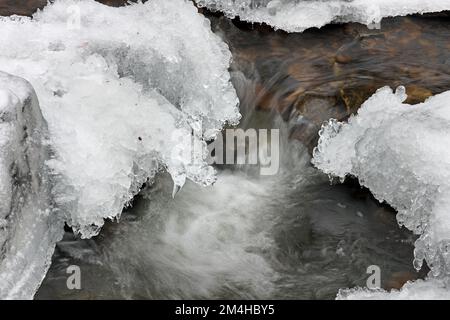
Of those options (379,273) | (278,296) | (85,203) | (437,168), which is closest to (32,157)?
(85,203)

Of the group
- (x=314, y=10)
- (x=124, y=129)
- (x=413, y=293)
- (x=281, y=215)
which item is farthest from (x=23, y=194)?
(x=314, y=10)

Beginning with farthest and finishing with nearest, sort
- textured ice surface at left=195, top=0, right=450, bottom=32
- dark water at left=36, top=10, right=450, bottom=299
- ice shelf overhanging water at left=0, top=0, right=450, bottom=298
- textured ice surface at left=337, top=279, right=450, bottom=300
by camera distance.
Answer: textured ice surface at left=195, top=0, right=450, bottom=32 → dark water at left=36, top=10, right=450, bottom=299 → ice shelf overhanging water at left=0, top=0, right=450, bottom=298 → textured ice surface at left=337, top=279, right=450, bottom=300

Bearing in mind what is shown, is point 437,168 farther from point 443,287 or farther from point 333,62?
point 333,62

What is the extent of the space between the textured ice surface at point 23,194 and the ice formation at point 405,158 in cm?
202

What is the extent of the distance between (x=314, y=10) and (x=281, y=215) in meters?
2.40

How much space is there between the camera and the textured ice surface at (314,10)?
5594 millimetres

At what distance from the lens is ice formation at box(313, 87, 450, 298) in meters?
3.37

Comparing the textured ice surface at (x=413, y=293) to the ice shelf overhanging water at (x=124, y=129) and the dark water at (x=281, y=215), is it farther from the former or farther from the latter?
the dark water at (x=281, y=215)

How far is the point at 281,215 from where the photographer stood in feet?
13.7

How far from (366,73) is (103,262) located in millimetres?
2711

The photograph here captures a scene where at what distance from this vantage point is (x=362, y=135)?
4.22 meters

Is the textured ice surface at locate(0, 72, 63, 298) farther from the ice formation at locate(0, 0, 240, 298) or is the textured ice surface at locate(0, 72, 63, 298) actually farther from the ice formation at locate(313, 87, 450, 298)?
the ice formation at locate(313, 87, 450, 298)

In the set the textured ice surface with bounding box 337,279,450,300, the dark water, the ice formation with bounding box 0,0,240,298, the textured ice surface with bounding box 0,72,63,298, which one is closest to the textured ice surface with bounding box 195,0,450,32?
the dark water

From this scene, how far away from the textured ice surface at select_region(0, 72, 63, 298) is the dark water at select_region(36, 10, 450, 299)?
A: 18cm
